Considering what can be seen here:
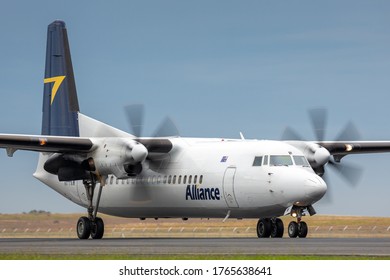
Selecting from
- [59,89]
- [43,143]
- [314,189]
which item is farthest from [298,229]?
[59,89]

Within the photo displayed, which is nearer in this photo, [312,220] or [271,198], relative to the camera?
[271,198]

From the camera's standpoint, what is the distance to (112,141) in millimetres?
36500

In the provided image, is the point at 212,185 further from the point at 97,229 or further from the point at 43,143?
the point at 43,143

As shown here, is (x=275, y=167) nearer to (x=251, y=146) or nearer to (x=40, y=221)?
(x=251, y=146)

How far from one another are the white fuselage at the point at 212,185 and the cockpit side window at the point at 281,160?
179 mm

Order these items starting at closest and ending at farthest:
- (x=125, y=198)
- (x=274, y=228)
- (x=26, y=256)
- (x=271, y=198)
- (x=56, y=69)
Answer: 1. (x=26, y=256)
2. (x=271, y=198)
3. (x=274, y=228)
4. (x=125, y=198)
5. (x=56, y=69)

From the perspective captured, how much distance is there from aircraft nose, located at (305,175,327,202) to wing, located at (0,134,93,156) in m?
9.54

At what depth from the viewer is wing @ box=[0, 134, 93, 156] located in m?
35.2

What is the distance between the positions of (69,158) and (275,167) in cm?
922

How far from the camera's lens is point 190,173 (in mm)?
37469

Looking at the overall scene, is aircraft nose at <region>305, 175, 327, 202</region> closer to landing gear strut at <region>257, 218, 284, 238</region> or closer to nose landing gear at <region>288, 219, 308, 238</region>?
nose landing gear at <region>288, 219, 308, 238</region>

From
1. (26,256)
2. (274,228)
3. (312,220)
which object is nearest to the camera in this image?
(26,256)

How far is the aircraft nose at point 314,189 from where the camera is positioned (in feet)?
107

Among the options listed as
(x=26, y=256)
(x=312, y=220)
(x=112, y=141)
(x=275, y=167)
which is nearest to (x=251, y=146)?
(x=275, y=167)
